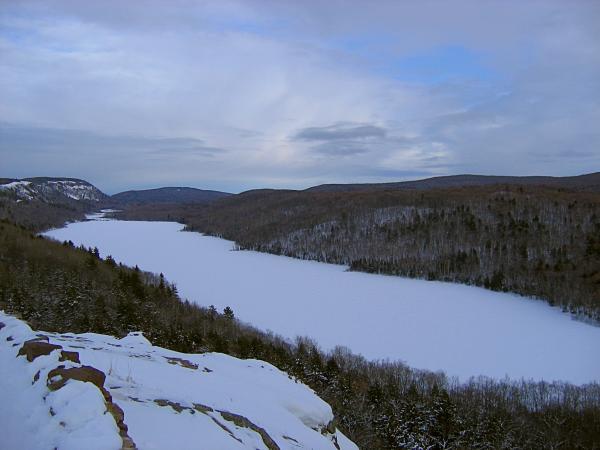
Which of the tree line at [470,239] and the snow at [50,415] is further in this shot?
the tree line at [470,239]

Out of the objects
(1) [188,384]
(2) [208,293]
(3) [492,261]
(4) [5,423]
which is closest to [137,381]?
(1) [188,384]

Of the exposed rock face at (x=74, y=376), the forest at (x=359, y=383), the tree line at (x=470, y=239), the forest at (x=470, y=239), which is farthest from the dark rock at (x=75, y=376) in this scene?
the tree line at (x=470, y=239)

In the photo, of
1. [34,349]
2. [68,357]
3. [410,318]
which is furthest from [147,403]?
[410,318]

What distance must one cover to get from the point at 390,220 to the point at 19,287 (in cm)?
10362

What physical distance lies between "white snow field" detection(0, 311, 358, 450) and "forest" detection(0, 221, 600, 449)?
33.4ft

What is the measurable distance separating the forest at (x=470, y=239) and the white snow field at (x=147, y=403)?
206 ft

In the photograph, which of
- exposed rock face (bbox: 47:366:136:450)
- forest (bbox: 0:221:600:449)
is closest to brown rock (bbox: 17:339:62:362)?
exposed rock face (bbox: 47:366:136:450)

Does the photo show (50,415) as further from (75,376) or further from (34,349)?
(34,349)

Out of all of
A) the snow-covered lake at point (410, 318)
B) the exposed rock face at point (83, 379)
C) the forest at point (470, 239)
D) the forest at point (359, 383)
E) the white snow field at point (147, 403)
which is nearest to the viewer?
the white snow field at point (147, 403)

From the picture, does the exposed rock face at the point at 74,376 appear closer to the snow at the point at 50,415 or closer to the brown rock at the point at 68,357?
the brown rock at the point at 68,357

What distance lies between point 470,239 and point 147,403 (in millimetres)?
106098

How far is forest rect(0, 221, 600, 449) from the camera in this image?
2612cm

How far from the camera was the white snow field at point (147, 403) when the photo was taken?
212 inches

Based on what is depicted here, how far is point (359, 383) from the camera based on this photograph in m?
33.2
